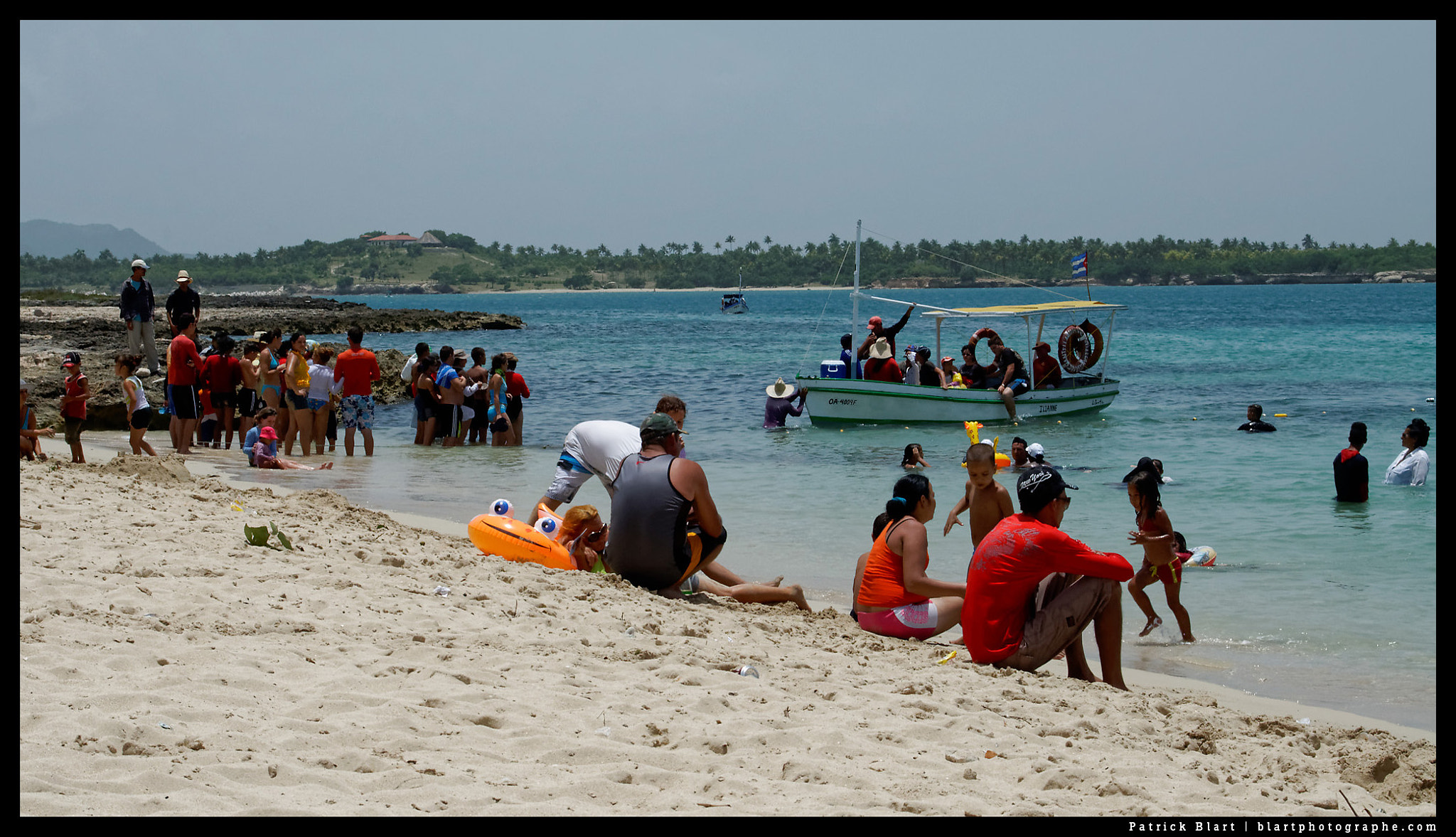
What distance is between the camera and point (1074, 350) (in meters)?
19.8

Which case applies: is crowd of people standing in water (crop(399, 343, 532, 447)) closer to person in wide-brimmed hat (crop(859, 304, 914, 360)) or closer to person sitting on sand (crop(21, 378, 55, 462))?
person sitting on sand (crop(21, 378, 55, 462))

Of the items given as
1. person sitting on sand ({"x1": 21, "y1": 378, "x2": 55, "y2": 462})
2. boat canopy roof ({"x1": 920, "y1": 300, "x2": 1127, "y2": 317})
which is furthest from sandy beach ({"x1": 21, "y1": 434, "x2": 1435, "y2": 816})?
boat canopy roof ({"x1": 920, "y1": 300, "x2": 1127, "y2": 317})

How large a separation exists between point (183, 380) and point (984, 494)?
1028 centimetres

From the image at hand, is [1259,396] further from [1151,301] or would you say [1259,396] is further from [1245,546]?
[1151,301]

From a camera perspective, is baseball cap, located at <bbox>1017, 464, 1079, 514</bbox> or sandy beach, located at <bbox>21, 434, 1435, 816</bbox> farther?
baseball cap, located at <bbox>1017, 464, 1079, 514</bbox>

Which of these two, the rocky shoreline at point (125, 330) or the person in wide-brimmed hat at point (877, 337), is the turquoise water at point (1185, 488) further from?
the rocky shoreline at point (125, 330)

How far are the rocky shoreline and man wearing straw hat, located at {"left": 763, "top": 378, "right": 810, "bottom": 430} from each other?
7366 mm

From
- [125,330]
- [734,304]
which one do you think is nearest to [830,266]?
[734,304]

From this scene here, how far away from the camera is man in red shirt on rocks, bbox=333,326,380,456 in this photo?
14391 millimetres

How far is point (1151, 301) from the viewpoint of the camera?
110 meters

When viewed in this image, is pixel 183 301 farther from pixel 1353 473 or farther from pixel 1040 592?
pixel 1353 473

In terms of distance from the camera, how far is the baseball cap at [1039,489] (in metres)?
5.39

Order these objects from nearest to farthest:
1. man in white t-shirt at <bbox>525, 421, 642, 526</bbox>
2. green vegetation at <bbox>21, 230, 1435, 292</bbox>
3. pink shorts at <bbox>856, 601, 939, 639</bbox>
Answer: pink shorts at <bbox>856, 601, 939, 639</bbox>, man in white t-shirt at <bbox>525, 421, 642, 526</bbox>, green vegetation at <bbox>21, 230, 1435, 292</bbox>
